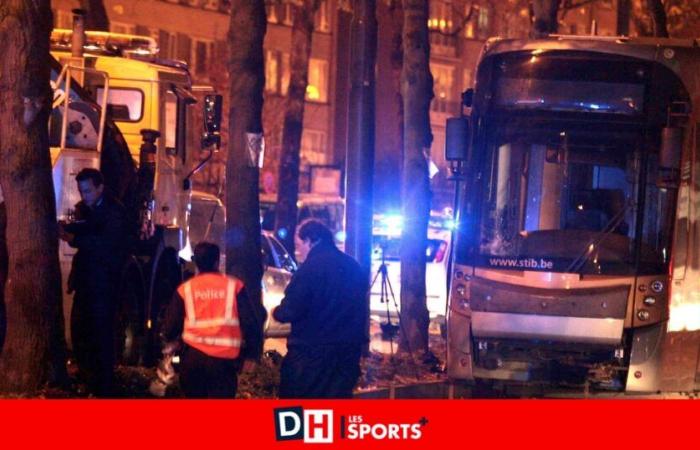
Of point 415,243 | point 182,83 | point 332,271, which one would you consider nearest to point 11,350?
point 332,271

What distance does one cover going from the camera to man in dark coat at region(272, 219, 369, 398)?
9414 mm

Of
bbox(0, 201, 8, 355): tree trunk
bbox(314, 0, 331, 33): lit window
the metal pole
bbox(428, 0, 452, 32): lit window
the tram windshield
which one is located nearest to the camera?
bbox(0, 201, 8, 355): tree trunk

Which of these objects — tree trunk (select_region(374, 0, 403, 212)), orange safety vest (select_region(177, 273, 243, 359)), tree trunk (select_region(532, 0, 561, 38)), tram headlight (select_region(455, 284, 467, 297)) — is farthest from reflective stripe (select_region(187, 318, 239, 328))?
tree trunk (select_region(374, 0, 403, 212))

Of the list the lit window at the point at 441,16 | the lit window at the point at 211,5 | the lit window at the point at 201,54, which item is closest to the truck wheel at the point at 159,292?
the lit window at the point at 201,54

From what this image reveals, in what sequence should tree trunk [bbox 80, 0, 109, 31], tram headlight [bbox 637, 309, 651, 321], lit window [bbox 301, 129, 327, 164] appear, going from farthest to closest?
lit window [bbox 301, 129, 327, 164] → tree trunk [bbox 80, 0, 109, 31] → tram headlight [bbox 637, 309, 651, 321]

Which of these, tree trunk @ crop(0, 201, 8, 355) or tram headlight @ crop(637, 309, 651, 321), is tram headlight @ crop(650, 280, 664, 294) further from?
tree trunk @ crop(0, 201, 8, 355)

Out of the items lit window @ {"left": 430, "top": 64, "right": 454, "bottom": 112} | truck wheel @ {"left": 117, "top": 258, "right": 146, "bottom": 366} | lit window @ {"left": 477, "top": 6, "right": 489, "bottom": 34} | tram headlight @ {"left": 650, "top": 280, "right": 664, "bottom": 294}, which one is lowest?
truck wheel @ {"left": 117, "top": 258, "right": 146, "bottom": 366}

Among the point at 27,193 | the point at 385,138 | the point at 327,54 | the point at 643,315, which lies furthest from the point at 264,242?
the point at 327,54

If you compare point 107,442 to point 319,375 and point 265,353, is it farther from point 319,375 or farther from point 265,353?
point 265,353

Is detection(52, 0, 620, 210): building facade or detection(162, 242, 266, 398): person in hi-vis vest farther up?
detection(52, 0, 620, 210): building facade

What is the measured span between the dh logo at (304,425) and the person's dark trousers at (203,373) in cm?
67

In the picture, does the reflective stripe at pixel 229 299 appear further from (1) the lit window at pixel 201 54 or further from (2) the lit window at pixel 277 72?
(2) the lit window at pixel 277 72

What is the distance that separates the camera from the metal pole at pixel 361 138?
51.7ft

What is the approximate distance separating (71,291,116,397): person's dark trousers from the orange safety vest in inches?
104
